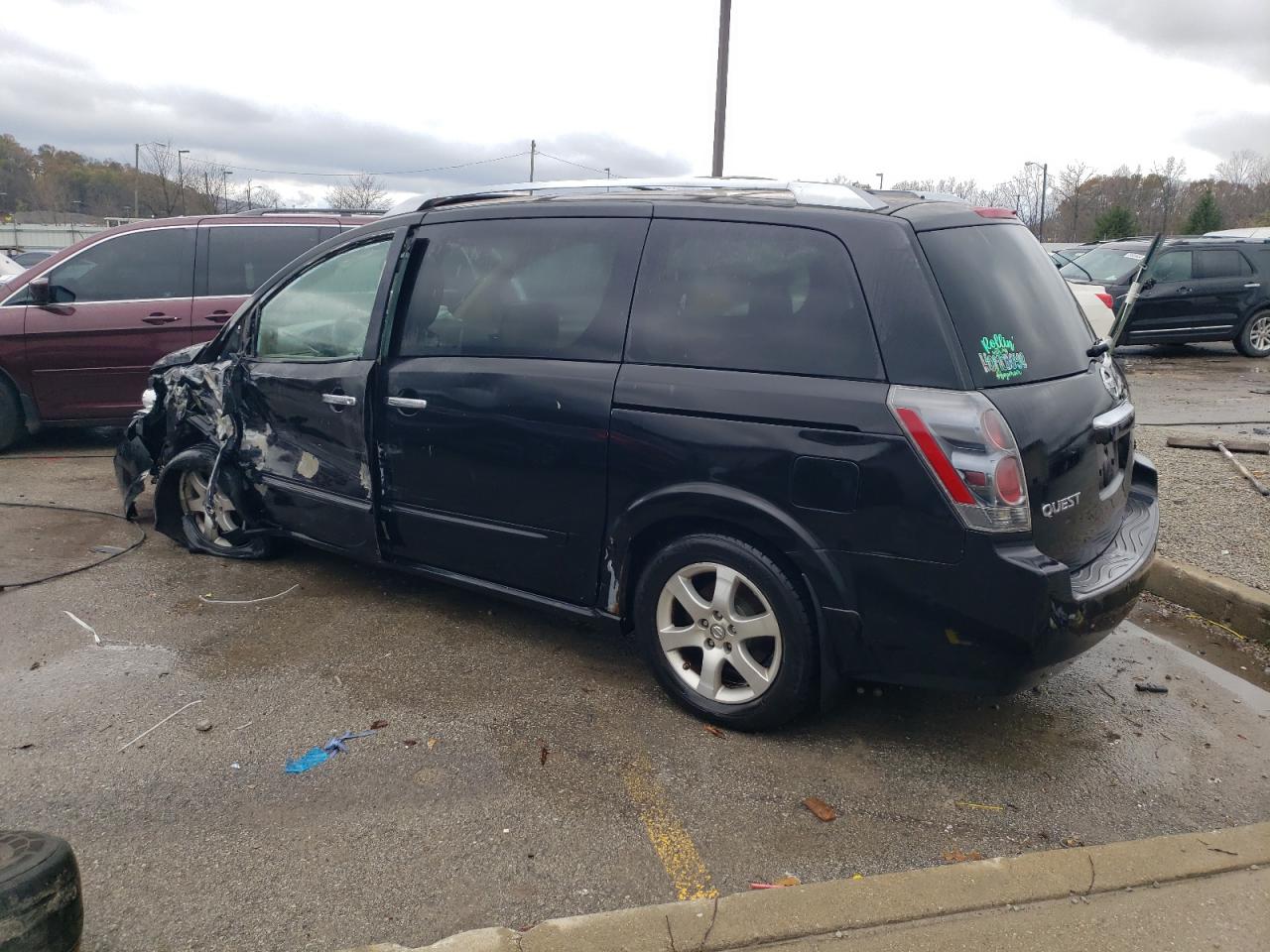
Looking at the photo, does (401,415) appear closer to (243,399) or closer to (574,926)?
(243,399)

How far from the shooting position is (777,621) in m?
3.42

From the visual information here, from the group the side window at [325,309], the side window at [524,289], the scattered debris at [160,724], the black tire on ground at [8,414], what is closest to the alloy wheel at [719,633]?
the side window at [524,289]

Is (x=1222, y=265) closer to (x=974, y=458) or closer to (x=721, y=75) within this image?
(x=721, y=75)

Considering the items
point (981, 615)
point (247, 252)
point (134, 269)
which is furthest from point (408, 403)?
point (134, 269)

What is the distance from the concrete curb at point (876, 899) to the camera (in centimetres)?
250

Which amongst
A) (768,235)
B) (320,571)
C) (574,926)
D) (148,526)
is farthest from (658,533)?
(148,526)

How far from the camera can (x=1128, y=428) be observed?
381 cm

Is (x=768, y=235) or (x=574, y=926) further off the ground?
(x=768, y=235)

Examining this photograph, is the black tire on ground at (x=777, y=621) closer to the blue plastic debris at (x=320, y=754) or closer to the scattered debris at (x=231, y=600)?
the blue plastic debris at (x=320, y=754)

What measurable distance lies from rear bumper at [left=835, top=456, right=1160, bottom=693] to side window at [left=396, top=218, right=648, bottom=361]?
1353 millimetres

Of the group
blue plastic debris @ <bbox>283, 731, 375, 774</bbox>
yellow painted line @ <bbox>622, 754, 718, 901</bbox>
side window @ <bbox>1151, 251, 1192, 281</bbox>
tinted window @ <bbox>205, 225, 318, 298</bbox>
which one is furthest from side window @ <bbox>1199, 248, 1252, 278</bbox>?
blue plastic debris @ <bbox>283, 731, 375, 774</bbox>

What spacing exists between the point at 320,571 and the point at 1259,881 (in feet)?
14.2

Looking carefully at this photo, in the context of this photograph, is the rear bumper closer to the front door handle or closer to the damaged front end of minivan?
the front door handle

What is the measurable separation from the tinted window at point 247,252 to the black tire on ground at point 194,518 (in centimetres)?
294
